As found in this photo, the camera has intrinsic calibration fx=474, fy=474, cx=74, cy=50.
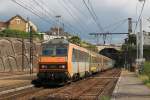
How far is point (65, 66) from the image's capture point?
31.3 m

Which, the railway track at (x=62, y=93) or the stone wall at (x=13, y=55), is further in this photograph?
the stone wall at (x=13, y=55)

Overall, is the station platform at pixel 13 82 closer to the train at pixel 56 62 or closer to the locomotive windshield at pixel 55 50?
the train at pixel 56 62

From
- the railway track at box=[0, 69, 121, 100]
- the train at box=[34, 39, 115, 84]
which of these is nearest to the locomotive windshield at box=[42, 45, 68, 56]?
the train at box=[34, 39, 115, 84]

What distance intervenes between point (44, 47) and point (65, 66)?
2.27 m

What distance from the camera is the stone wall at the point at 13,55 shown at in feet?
237

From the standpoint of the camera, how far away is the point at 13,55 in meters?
76.3

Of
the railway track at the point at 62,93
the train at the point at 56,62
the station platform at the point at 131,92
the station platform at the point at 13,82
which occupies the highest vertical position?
the train at the point at 56,62

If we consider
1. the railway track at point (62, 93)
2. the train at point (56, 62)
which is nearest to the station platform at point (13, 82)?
the railway track at point (62, 93)

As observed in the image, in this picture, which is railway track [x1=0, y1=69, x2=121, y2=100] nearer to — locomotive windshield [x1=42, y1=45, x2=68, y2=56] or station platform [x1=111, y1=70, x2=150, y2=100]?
station platform [x1=111, y1=70, x2=150, y2=100]

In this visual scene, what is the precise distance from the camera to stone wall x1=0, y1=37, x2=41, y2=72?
7234 centimetres

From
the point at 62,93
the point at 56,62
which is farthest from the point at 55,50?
the point at 62,93

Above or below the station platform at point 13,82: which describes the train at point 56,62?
above

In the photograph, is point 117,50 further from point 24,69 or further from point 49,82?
point 49,82

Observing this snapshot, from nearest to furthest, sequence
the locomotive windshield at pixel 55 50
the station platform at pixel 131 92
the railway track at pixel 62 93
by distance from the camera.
A: the station platform at pixel 131 92
the railway track at pixel 62 93
the locomotive windshield at pixel 55 50
